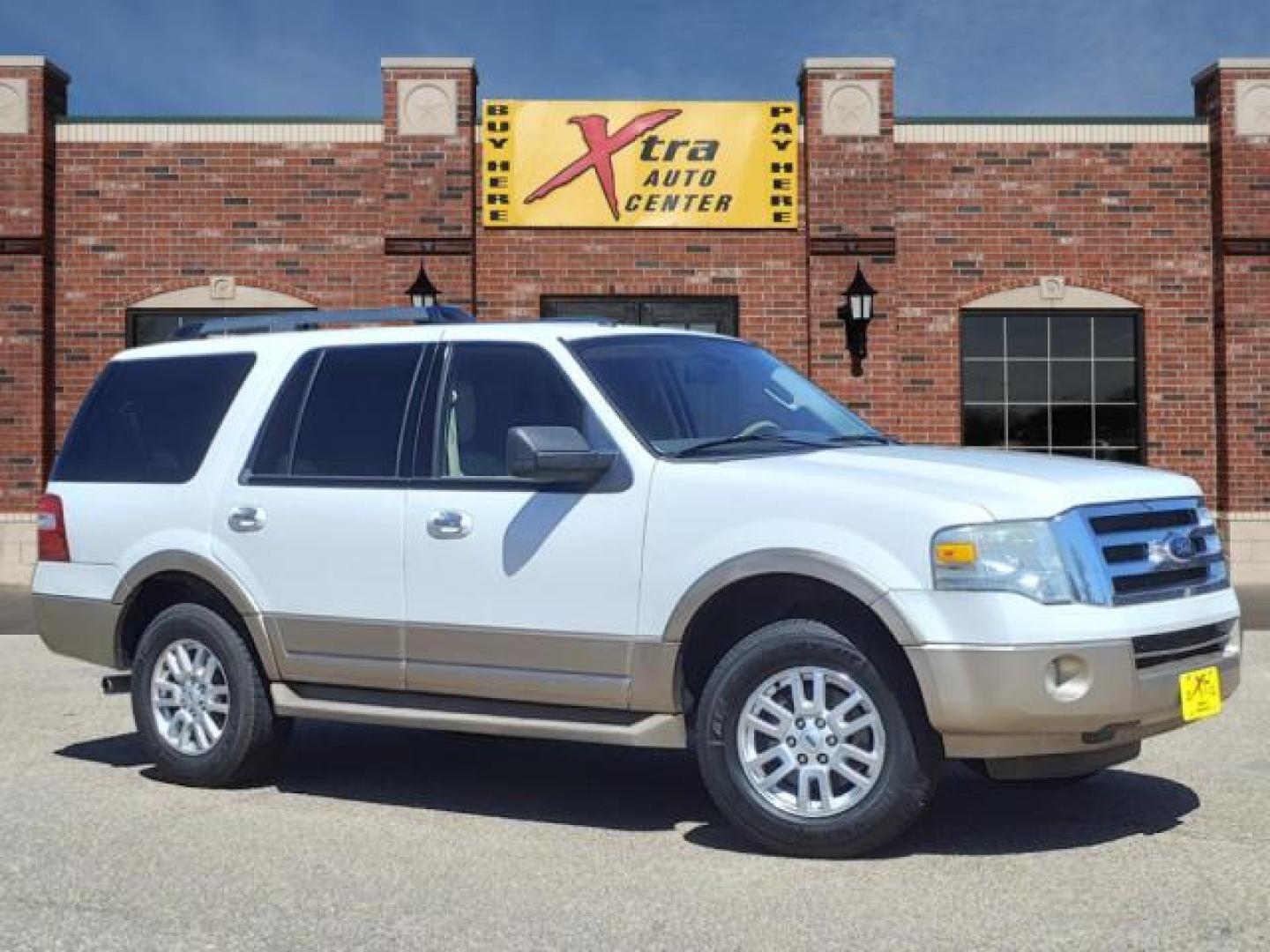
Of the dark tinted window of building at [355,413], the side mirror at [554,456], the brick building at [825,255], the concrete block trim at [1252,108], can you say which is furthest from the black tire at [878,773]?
the concrete block trim at [1252,108]

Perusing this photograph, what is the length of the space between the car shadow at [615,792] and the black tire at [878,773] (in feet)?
0.66

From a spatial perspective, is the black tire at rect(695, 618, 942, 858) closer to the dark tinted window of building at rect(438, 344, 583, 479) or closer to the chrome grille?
the chrome grille

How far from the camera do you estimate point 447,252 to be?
18609mm

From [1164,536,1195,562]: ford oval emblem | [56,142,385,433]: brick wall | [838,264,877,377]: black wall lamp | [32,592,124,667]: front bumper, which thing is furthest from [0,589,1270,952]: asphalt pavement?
[56,142,385,433]: brick wall

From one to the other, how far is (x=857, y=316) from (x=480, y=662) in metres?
12.5

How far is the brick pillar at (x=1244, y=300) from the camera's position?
18672 mm

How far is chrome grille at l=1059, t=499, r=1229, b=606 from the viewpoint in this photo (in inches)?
208

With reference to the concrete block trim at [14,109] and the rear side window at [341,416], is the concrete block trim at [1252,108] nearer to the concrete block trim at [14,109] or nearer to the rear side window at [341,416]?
the concrete block trim at [14,109]

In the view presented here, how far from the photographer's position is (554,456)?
5.80 meters

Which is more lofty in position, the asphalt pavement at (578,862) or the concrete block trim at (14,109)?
the concrete block trim at (14,109)

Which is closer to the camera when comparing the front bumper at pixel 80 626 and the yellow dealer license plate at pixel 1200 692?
the yellow dealer license plate at pixel 1200 692

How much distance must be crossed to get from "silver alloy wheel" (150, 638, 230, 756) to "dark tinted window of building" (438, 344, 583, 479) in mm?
1532

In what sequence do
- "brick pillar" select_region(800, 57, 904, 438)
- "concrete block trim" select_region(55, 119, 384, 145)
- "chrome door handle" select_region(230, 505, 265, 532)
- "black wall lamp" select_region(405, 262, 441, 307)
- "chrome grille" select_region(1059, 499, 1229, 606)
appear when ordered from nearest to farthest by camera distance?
"chrome grille" select_region(1059, 499, 1229, 606) → "chrome door handle" select_region(230, 505, 265, 532) → "black wall lamp" select_region(405, 262, 441, 307) → "brick pillar" select_region(800, 57, 904, 438) → "concrete block trim" select_region(55, 119, 384, 145)

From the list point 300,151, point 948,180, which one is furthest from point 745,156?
point 300,151
